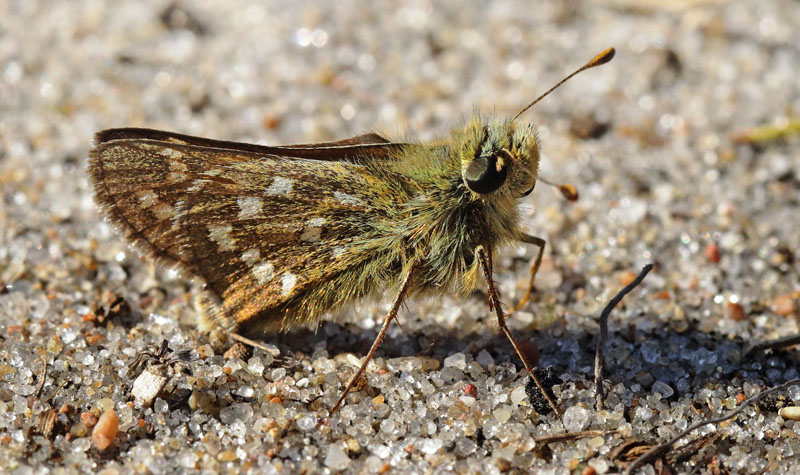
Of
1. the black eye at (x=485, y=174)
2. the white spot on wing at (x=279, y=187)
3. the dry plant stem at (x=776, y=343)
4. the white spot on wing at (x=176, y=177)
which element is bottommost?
the white spot on wing at (x=176, y=177)

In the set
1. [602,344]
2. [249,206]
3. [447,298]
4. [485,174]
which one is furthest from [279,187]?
[602,344]

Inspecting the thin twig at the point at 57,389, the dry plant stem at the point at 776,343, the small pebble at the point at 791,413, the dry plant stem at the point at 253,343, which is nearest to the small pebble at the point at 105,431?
the thin twig at the point at 57,389

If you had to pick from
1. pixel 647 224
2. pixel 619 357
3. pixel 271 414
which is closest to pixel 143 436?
pixel 271 414

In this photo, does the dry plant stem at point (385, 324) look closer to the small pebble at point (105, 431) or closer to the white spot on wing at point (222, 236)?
the white spot on wing at point (222, 236)

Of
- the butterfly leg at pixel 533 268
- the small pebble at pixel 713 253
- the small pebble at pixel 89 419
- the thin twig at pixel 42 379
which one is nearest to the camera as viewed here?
the small pebble at pixel 89 419

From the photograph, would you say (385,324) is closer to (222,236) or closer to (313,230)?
(313,230)

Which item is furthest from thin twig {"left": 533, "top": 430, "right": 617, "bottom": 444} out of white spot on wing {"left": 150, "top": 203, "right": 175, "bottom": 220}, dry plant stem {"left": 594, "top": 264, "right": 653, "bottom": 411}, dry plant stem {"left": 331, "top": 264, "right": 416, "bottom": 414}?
white spot on wing {"left": 150, "top": 203, "right": 175, "bottom": 220}
